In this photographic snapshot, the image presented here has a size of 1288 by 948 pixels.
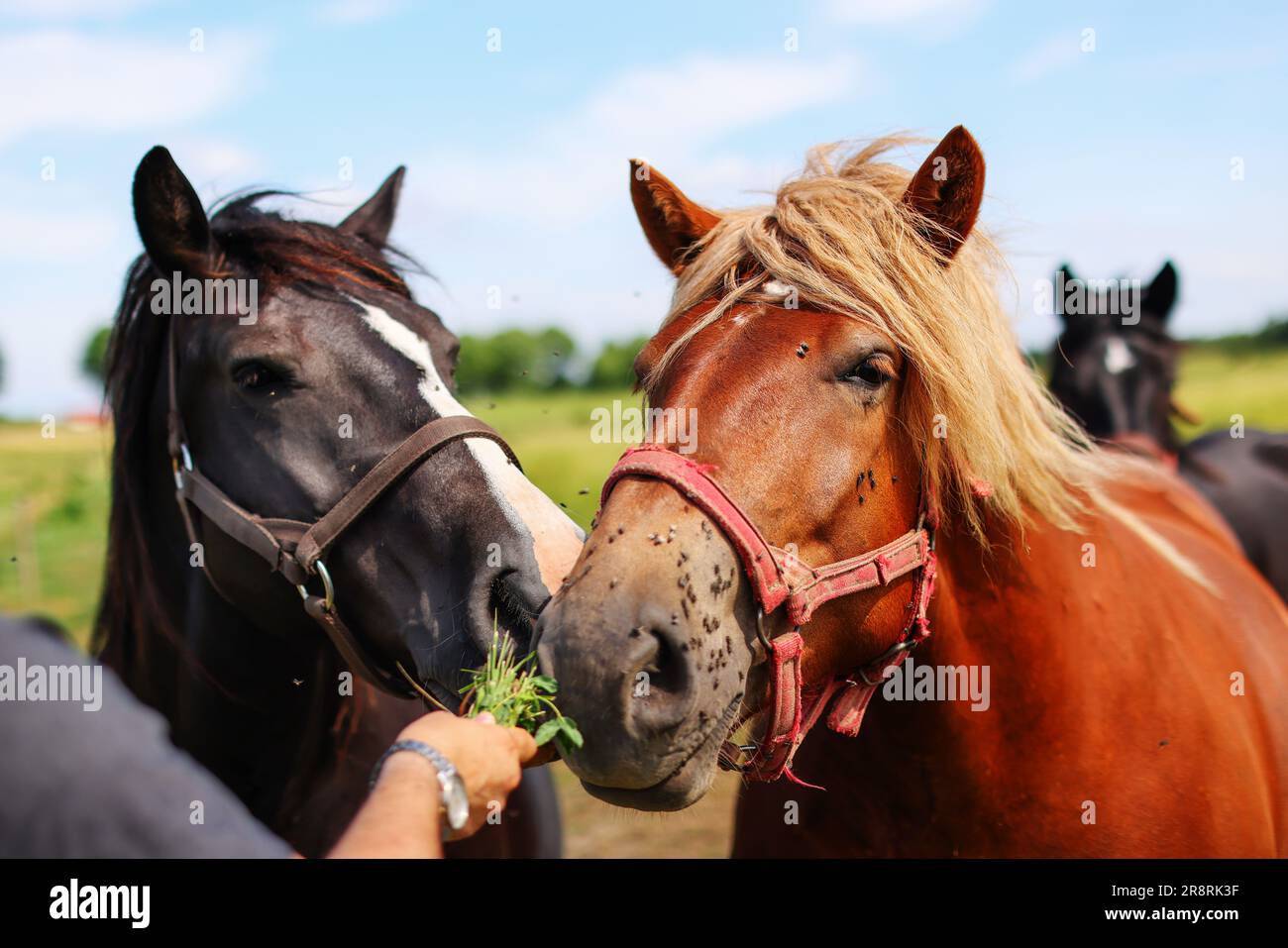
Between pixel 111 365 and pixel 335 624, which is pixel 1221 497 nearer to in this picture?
pixel 335 624

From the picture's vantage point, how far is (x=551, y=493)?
8.01m

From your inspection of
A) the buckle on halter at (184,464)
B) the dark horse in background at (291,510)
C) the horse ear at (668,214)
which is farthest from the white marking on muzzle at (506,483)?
the horse ear at (668,214)

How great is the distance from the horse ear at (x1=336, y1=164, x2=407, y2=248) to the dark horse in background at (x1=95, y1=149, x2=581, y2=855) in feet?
0.99

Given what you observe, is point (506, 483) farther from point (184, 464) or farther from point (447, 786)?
point (447, 786)

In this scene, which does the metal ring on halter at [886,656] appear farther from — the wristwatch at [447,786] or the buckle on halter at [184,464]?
the buckle on halter at [184,464]

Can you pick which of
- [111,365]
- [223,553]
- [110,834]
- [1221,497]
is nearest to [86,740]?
[110,834]

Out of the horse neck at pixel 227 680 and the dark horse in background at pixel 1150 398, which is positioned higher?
the dark horse in background at pixel 1150 398

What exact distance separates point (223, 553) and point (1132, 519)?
119 inches

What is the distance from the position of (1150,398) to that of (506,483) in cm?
541

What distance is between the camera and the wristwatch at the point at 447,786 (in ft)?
4.80

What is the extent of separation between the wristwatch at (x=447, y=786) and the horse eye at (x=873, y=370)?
4.22 ft
